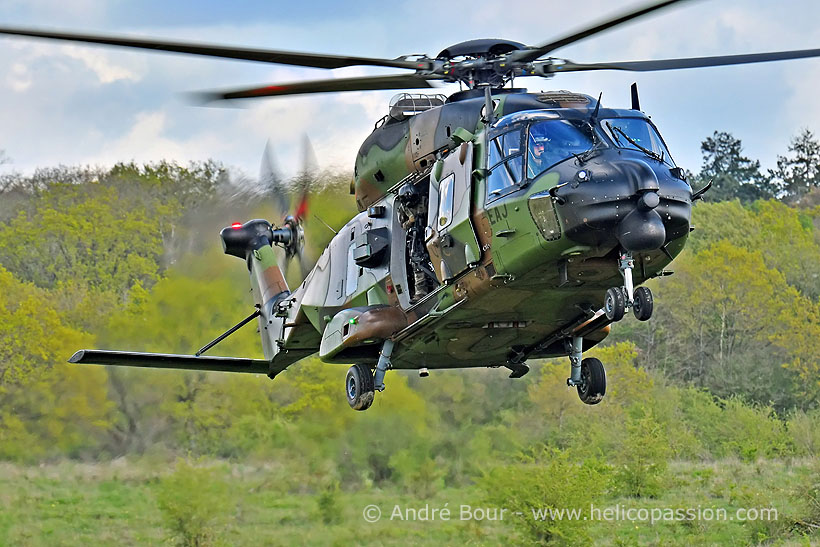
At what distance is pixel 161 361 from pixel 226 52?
5603 mm

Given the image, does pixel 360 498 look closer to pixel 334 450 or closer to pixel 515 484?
pixel 334 450

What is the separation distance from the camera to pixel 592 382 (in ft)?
49.7

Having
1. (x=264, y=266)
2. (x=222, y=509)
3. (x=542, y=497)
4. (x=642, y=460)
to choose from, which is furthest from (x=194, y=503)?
(x=642, y=460)

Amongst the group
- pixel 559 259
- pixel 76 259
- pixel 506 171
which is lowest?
pixel 559 259

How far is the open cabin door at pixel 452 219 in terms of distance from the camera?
1338cm

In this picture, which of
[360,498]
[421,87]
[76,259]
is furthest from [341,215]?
[76,259]

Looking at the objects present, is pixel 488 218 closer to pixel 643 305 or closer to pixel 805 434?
pixel 643 305

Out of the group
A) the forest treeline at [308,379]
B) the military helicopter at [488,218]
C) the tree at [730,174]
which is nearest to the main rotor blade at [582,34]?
the military helicopter at [488,218]

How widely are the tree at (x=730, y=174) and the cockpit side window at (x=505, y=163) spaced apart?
50.5 meters

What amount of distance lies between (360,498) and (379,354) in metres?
11.9

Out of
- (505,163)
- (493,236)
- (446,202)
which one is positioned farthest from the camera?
(446,202)

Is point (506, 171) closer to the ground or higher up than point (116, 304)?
closer to the ground

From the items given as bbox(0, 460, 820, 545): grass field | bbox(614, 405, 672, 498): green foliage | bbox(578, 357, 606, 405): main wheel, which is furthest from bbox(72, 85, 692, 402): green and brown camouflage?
bbox(614, 405, 672, 498): green foliage

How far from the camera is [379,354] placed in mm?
15367
